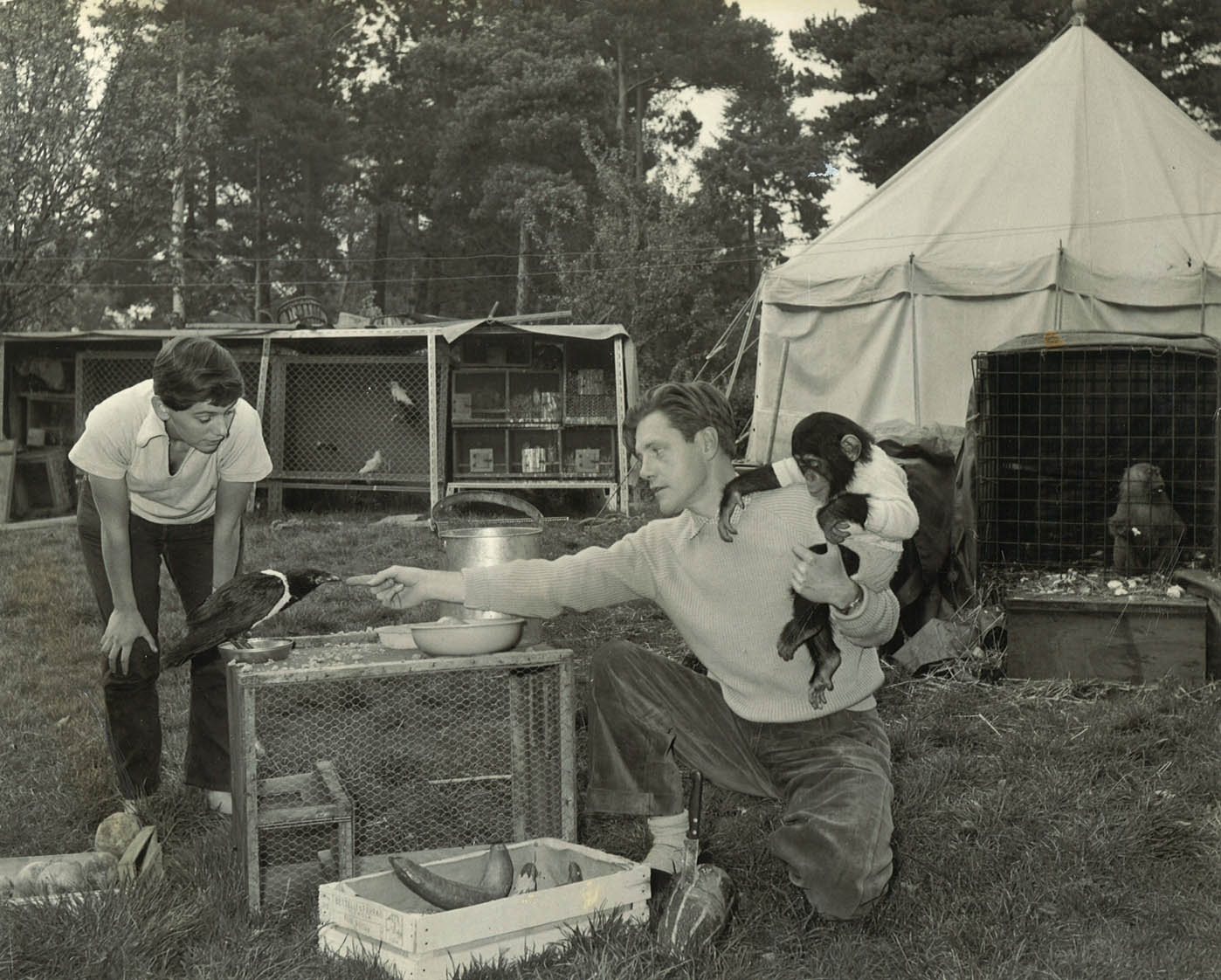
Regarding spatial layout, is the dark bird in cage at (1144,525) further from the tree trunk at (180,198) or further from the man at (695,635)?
the tree trunk at (180,198)

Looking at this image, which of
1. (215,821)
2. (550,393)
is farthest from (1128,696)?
(550,393)

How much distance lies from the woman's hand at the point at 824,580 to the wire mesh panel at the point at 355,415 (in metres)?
10.0

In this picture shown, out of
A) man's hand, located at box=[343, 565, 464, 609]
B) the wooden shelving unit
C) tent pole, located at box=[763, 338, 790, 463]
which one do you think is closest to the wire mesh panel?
the wooden shelving unit

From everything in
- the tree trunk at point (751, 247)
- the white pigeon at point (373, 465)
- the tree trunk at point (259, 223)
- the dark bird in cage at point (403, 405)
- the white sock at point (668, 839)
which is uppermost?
the tree trunk at point (259, 223)

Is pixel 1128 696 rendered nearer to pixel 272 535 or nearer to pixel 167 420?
pixel 167 420

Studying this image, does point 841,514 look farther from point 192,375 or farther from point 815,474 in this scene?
point 192,375

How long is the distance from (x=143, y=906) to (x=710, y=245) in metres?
18.0

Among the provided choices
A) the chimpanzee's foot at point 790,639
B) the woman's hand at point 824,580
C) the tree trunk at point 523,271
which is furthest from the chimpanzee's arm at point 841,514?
the tree trunk at point 523,271

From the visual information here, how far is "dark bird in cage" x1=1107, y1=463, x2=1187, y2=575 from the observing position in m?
5.58

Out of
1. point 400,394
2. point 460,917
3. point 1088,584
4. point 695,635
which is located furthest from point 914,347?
point 460,917

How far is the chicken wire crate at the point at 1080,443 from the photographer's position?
5.85m

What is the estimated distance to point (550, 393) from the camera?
12.8m

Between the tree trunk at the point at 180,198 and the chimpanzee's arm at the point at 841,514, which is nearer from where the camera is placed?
the chimpanzee's arm at the point at 841,514

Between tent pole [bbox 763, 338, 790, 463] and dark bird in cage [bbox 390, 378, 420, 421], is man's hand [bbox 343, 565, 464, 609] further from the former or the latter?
dark bird in cage [bbox 390, 378, 420, 421]
